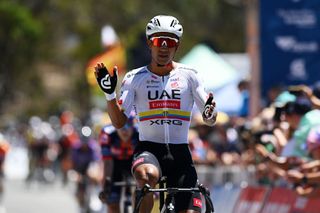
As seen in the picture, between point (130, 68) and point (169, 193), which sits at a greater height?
point (130, 68)

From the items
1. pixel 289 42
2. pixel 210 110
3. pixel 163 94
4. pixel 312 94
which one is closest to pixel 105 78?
pixel 163 94

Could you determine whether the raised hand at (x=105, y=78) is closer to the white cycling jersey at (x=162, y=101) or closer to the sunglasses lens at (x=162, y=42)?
the white cycling jersey at (x=162, y=101)

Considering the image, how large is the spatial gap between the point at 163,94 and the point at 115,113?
0.51 meters

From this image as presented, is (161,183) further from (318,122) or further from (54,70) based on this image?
(54,70)

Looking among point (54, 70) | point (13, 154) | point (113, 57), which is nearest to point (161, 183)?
point (113, 57)

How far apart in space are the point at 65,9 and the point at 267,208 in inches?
2056

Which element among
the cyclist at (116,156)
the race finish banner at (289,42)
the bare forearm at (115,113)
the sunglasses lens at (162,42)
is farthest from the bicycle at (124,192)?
the race finish banner at (289,42)

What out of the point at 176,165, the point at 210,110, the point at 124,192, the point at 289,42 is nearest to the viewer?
the point at 210,110

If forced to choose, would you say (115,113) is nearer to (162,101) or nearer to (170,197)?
(162,101)

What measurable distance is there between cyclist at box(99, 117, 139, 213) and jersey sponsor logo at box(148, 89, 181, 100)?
11.9ft

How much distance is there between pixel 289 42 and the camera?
66.9 feet

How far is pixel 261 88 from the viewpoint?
20.5 metres

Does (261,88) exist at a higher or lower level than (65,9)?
lower

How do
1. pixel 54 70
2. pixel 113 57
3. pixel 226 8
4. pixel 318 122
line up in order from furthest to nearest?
pixel 54 70, pixel 226 8, pixel 113 57, pixel 318 122
